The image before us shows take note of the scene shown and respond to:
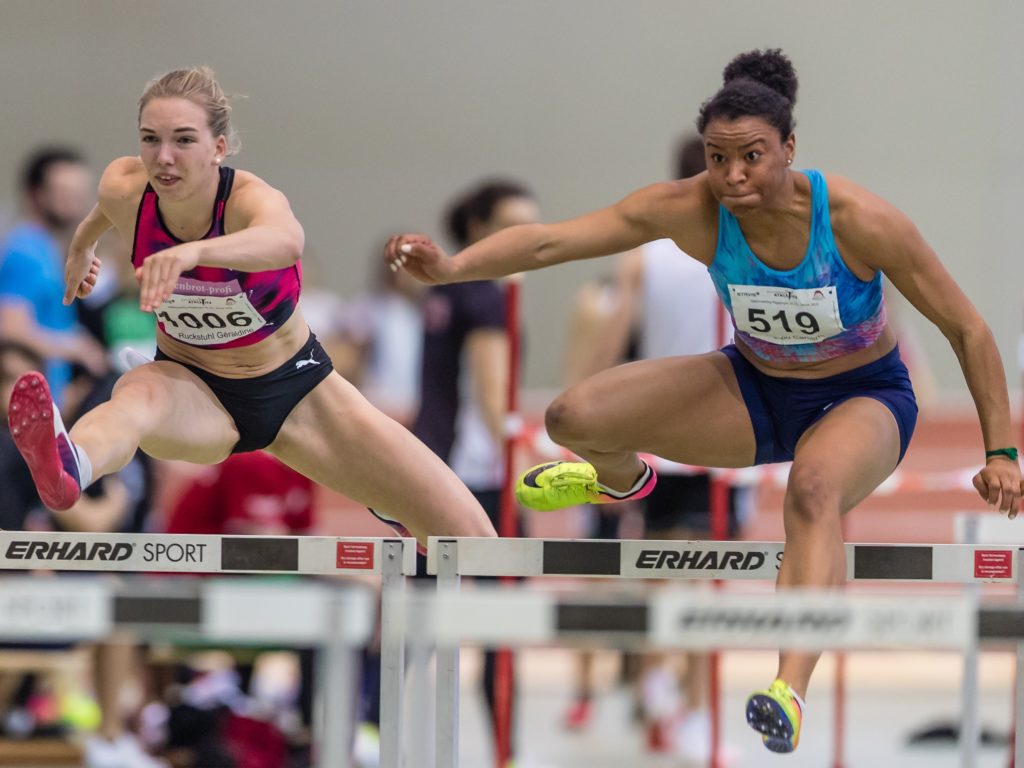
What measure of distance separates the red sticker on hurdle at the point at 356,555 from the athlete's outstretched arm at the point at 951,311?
1.45m

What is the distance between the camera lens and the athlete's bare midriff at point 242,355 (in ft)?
13.2

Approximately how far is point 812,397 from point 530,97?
8354 millimetres

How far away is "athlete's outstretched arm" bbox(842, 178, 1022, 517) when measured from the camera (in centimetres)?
365

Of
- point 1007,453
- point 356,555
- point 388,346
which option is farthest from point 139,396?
point 388,346

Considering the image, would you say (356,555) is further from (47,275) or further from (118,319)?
(118,319)

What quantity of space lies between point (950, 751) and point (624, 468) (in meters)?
3.66

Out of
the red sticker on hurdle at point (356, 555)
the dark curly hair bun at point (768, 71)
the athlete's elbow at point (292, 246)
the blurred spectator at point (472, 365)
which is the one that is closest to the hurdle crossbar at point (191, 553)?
the red sticker on hurdle at point (356, 555)

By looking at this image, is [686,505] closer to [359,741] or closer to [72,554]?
[359,741]

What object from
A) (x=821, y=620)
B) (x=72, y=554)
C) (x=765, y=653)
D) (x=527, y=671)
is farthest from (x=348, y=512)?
(x=821, y=620)

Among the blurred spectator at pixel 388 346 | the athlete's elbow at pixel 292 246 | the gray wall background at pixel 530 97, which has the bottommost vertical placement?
the athlete's elbow at pixel 292 246

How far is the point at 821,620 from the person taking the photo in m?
2.57

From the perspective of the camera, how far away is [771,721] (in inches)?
130

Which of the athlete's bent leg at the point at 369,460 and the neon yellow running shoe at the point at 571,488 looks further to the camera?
the neon yellow running shoe at the point at 571,488

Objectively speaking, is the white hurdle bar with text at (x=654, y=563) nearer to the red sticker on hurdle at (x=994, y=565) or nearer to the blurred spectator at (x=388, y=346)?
the red sticker on hurdle at (x=994, y=565)
